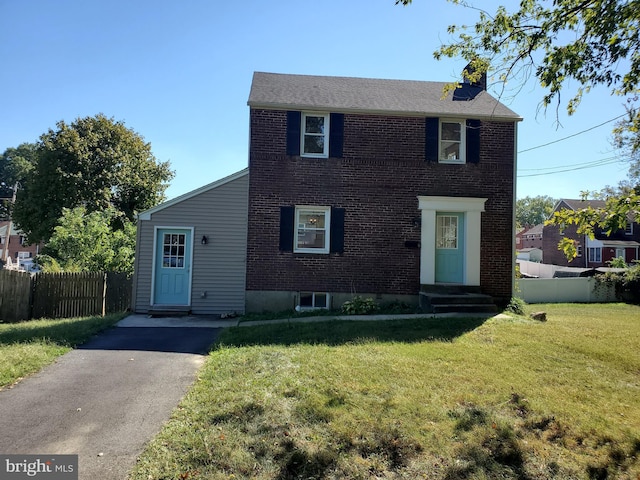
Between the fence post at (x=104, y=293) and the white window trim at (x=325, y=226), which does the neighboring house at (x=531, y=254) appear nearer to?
the white window trim at (x=325, y=226)

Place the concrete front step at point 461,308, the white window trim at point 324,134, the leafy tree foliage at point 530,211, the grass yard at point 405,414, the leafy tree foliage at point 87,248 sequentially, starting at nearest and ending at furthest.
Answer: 1. the grass yard at point 405,414
2. the concrete front step at point 461,308
3. the white window trim at point 324,134
4. the leafy tree foliage at point 87,248
5. the leafy tree foliage at point 530,211

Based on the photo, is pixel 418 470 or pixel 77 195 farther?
pixel 77 195

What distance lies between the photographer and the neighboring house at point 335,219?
431 inches

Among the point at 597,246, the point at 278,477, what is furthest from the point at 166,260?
the point at 597,246

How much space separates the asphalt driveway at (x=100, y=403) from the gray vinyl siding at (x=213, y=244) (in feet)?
12.0

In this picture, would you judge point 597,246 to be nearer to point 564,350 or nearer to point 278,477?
point 564,350

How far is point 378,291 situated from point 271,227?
11.5 feet

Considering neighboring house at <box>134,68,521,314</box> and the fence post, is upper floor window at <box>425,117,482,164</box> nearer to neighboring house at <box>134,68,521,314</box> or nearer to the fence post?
neighboring house at <box>134,68,521,314</box>

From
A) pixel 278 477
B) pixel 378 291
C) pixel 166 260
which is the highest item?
pixel 166 260

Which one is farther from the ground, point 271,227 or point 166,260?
point 271,227

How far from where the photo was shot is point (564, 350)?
6.80m

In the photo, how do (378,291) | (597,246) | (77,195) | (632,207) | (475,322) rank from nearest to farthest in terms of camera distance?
(632,207)
(475,322)
(378,291)
(77,195)
(597,246)

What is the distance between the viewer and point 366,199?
11.1 m

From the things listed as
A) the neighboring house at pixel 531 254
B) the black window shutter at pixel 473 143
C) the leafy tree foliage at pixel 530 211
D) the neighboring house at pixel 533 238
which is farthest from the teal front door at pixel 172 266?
the leafy tree foliage at pixel 530 211
